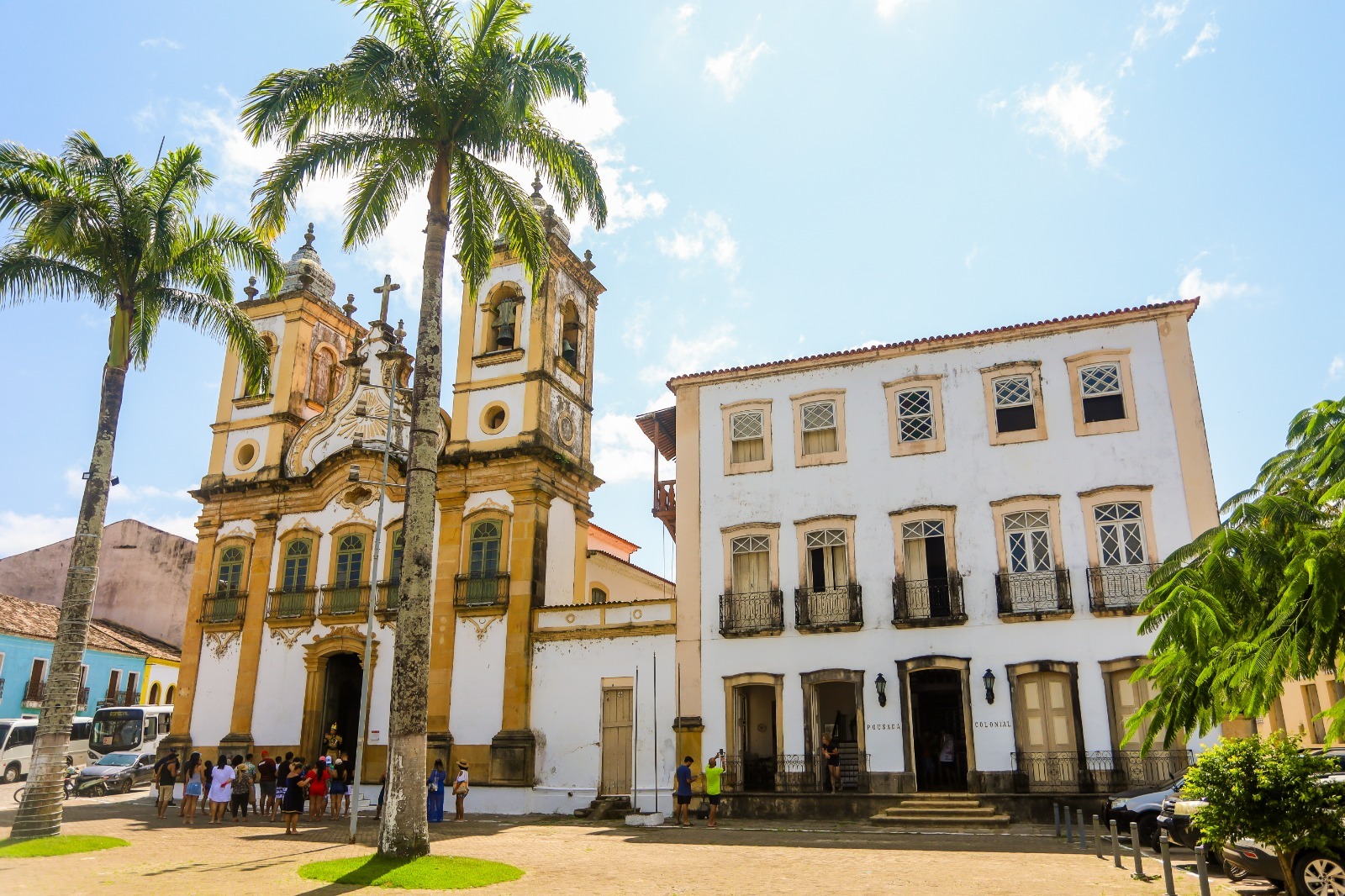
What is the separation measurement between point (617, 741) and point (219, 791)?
853cm

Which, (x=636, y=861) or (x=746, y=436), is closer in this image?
(x=636, y=861)

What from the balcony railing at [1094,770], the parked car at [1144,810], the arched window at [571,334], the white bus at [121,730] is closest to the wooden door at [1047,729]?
the balcony railing at [1094,770]

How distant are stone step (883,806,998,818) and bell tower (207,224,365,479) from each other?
64.7 ft

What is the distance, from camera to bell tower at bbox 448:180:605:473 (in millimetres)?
26906

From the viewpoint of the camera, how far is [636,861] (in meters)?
14.9

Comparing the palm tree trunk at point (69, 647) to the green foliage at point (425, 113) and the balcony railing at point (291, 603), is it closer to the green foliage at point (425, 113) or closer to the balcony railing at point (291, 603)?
the green foliage at point (425, 113)

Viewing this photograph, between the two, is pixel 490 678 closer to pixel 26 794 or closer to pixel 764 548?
pixel 764 548

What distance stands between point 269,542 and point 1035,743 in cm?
2102

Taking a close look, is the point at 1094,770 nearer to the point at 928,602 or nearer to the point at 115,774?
the point at 928,602

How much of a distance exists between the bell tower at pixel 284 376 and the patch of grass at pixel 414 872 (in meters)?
18.2

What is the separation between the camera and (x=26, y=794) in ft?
50.3

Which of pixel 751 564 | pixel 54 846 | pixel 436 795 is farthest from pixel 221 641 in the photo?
pixel 751 564

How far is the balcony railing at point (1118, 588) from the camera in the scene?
20.0m

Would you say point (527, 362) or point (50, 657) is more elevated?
point (527, 362)
